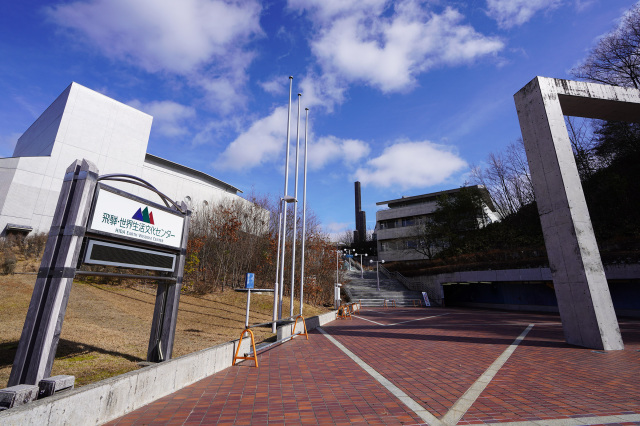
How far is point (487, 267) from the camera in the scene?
2589cm


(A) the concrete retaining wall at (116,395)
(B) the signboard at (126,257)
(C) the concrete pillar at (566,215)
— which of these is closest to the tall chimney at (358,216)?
(C) the concrete pillar at (566,215)

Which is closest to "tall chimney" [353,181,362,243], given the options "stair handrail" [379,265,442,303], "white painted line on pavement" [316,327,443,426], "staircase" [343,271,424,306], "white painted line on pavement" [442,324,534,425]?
"stair handrail" [379,265,442,303]

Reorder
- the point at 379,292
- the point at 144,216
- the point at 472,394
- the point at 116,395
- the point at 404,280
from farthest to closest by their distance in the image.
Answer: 1. the point at 404,280
2. the point at 379,292
3. the point at 144,216
4. the point at 472,394
5. the point at 116,395

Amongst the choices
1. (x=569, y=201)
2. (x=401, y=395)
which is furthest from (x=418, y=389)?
(x=569, y=201)

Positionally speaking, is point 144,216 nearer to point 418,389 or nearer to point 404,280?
point 418,389

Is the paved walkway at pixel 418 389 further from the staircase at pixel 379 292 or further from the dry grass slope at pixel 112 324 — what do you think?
the staircase at pixel 379 292

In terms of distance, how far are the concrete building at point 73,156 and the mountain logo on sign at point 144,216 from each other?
23368 mm

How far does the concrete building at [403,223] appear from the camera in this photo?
48.1m

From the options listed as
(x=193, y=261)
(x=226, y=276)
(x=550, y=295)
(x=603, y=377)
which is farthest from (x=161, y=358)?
(x=550, y=295)

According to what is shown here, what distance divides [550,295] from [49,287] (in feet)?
91.1

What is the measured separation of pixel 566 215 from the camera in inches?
350

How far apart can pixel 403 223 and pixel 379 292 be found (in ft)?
72.2

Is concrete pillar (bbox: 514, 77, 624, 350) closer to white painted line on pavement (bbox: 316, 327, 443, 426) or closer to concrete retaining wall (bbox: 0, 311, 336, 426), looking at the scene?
white painted line on pavement (bbox: 316, 327, 443, 426)

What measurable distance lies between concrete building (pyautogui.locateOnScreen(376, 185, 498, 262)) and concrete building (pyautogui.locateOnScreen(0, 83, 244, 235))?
98.7 feet
